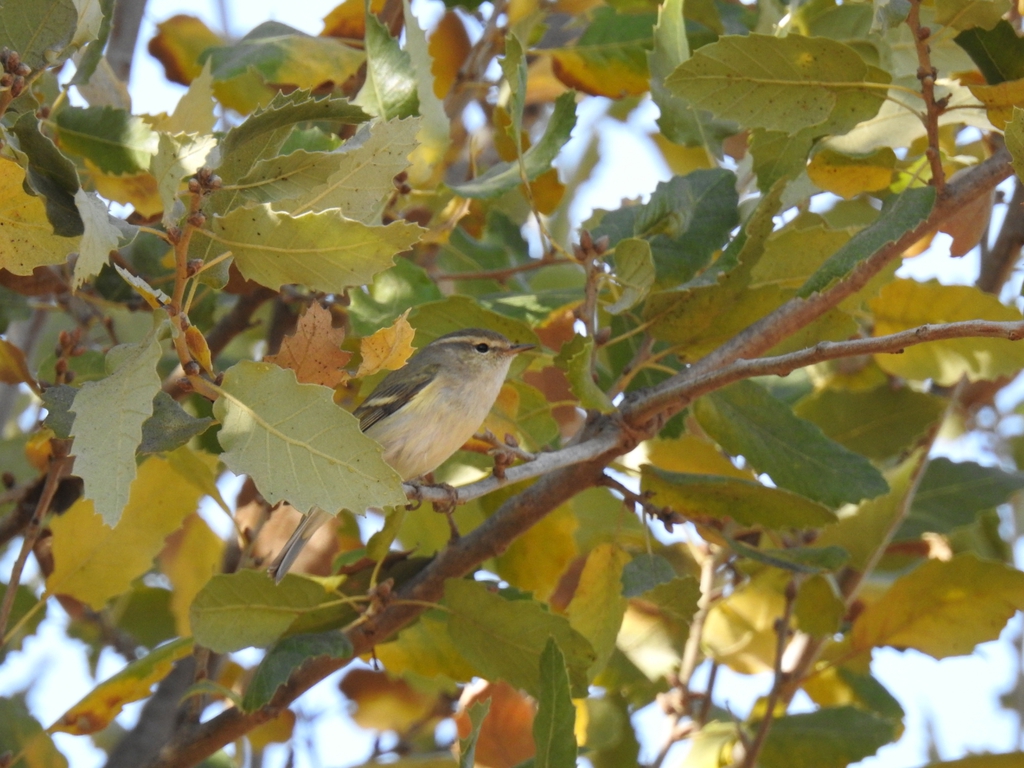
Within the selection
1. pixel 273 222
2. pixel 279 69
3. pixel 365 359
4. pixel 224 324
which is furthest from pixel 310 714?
pixel 273 222

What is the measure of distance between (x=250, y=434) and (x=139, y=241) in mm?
1708

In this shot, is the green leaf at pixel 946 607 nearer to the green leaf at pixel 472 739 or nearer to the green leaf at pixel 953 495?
the green leaf at pixel 953 495

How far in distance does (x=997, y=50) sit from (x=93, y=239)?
1.89 metres

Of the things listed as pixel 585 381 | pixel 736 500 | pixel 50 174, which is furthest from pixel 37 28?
pixel 736 500

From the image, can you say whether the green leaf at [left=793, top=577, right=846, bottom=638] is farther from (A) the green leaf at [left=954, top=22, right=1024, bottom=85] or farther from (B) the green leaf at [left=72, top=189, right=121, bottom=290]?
(B) the green leaf at [left=72, top=189, right=121, bottom=290]

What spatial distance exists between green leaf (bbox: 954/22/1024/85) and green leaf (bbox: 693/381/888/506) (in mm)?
907

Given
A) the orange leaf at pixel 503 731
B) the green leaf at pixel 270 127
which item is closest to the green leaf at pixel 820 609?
the orange leaf at pixel 503 731

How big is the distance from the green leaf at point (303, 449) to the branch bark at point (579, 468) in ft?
1.75

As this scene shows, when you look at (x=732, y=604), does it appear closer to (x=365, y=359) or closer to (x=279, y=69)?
(x=365, y=359)

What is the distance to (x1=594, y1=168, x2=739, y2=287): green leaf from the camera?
273cm

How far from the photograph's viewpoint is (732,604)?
3443 millimetres

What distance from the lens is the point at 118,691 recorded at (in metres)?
2.60

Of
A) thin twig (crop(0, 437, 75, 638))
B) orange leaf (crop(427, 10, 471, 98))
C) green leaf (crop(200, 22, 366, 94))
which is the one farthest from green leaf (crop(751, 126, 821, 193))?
thin twig (crop(0, 437, 75, 638))

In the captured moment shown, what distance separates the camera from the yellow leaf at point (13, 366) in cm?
251
